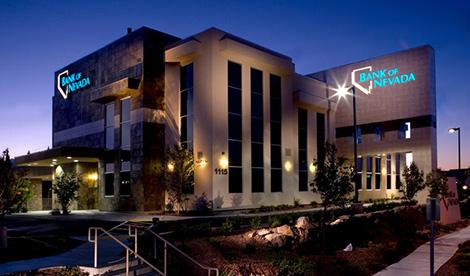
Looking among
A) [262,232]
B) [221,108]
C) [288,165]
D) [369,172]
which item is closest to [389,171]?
[369,172]

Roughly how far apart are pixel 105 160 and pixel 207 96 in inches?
458

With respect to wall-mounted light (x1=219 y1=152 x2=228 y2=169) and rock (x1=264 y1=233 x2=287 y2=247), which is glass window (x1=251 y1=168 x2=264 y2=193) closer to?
wall-mounted light (x1=219 y1=152 x2=228 y2=169)

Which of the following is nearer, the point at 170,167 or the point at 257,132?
the point at 170,167

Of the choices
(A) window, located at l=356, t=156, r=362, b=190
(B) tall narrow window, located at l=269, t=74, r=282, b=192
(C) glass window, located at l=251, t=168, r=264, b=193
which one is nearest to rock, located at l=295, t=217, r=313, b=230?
(C) glass window, located at l=251, t=168, r=264, b=193

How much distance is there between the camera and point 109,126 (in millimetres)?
37688

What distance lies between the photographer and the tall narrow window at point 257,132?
1367 inches

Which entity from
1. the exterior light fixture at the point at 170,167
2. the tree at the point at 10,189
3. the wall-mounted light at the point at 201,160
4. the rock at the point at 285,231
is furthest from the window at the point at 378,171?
the tree at the point at 10,189

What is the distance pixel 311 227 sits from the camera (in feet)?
56.4

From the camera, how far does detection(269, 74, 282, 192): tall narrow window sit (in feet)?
120

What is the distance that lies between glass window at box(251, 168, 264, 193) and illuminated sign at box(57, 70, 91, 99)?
18750 mm

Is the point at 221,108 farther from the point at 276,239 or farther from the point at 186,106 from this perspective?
the point at 276,239

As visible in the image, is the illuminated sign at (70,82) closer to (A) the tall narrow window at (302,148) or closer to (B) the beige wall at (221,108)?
(B) the beige wall at (221,108)

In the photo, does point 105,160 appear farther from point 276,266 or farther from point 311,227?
point 276,266

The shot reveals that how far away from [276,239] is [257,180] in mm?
19520
